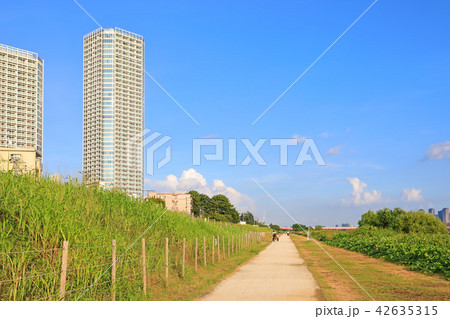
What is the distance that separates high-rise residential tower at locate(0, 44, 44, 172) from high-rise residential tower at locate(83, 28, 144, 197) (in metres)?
117

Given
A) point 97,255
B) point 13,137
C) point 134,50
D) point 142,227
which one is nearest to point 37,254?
point 97,255

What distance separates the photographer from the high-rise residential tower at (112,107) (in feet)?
162

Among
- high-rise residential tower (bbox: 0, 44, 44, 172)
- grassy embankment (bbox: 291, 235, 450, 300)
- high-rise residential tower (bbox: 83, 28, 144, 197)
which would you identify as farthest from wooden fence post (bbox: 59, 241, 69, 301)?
high-rise residential tower (bbox: 0, 44, 44, 172)

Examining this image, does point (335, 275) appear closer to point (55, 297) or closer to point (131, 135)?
point (55, 297)

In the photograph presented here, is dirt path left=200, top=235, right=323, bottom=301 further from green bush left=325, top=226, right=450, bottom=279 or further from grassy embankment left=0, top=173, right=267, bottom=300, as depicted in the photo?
green bush left=325, top=226, right=450, bottom=279

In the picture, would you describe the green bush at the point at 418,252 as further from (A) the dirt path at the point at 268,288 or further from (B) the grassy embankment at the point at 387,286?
(A) the dirt path at the point at 268,288

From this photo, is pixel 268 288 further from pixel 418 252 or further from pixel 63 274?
pixel 418 252

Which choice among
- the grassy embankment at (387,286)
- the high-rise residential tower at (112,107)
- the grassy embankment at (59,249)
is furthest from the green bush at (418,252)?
the high-rise residential tower at (112,107)

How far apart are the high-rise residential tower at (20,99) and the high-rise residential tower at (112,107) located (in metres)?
117

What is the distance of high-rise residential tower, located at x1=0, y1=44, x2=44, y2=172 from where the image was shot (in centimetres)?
16062

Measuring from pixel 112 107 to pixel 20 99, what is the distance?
138m

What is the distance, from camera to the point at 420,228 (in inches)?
2324

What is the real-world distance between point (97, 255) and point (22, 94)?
177794 mm

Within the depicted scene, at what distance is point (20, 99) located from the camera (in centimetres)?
16700
